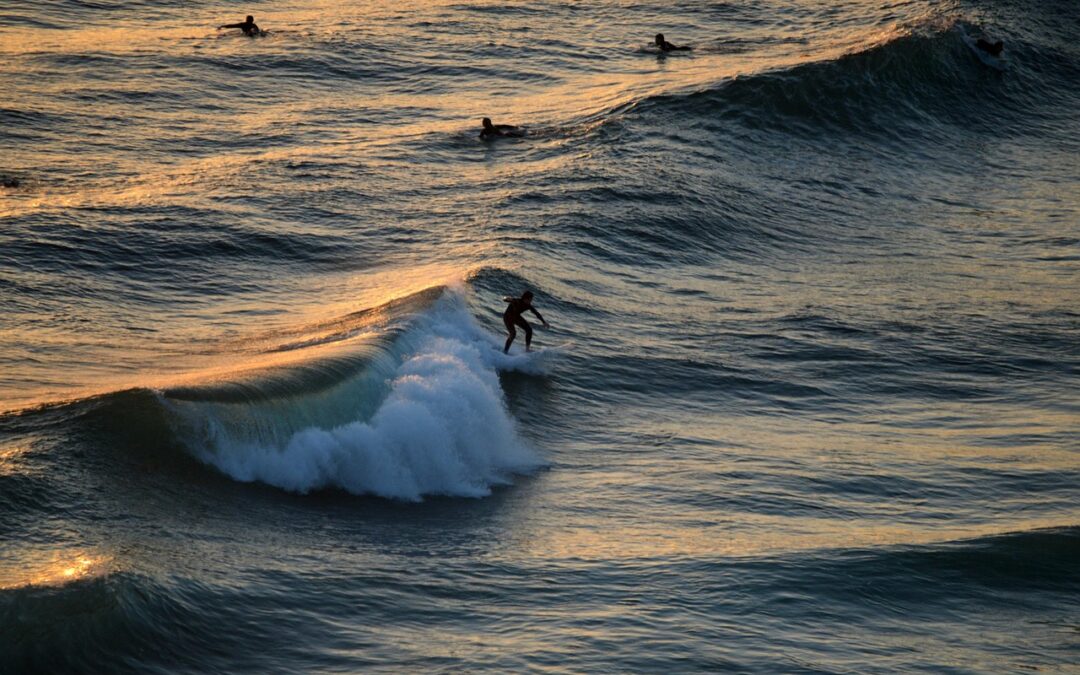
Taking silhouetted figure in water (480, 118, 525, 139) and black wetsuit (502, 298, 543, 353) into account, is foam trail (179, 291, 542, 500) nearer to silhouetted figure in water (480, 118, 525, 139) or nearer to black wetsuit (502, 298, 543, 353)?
black wetsuit (502, 298, 543, 353)

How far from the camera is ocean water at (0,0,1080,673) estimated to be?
1174 cm

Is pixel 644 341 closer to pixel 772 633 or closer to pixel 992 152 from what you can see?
pixel 772 633

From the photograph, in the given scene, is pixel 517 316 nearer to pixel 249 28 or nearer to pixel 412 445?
pixel 412 445

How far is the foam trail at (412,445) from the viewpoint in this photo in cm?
1436

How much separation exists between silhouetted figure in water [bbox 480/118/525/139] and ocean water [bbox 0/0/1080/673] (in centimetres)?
38

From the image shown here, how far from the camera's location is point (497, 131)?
96.1 feet

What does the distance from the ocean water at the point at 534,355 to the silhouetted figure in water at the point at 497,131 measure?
38 centimetres

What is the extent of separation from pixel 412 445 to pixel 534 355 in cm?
420

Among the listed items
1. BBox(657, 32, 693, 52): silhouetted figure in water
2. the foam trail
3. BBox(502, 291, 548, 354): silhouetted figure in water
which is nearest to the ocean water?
the foam trail

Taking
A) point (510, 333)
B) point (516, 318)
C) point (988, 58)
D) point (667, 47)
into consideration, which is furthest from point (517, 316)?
point (988, 58)

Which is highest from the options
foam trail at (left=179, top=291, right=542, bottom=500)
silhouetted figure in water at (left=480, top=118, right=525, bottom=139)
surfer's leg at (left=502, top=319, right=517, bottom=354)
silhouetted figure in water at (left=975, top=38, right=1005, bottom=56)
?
silhouetted figure in water at (left=975, top=38, right=1005, bottom=56)

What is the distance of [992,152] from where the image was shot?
31.9 meters

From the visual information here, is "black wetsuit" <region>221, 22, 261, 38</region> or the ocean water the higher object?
"black wetsuit" <region>221, 22, 261, 38</region>

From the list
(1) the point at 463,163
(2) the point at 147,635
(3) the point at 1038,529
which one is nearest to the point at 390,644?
(2) the point at 147,635
